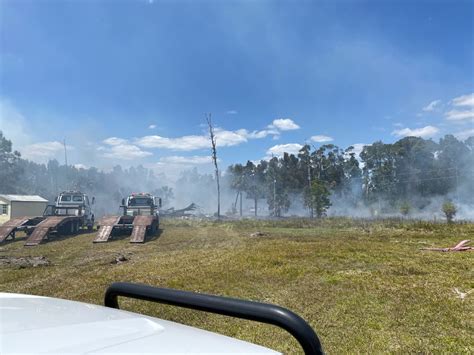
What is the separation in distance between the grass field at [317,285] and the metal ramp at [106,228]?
2.38m

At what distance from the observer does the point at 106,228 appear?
1539 centimetres

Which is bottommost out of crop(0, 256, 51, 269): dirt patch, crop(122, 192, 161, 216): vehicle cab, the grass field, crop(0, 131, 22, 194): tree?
crop(0, 256, 51, 269): dirt patch

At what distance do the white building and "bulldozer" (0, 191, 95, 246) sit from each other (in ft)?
46.8

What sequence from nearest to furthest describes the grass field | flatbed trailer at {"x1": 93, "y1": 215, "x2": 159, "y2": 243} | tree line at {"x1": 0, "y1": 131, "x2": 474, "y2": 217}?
the grass field, flatbed trailer at {"x1": 93, "y1": 215, "x2": 159, "y2": 243}, tree line at {"x1": 0, "y1": 131, "x2": 474, "y2": 217}

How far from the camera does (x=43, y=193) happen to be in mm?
64000

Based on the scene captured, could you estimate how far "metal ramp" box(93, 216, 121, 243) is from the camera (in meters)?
14.4

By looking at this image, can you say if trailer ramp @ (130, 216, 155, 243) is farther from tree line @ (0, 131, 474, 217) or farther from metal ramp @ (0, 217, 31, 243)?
tree line @ (0, 131, 474, 217)

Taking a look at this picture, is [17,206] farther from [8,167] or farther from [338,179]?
[338,179]

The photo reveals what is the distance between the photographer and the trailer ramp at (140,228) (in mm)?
14357

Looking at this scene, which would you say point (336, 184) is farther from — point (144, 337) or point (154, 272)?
point (144, 337)

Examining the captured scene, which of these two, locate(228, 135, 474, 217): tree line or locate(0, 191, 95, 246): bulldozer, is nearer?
locate(0, 191, 95, 246): bulldozer

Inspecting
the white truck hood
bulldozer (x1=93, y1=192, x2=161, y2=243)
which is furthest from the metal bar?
bulldozer (x1=93, y1=192, x2=161, y2=243)

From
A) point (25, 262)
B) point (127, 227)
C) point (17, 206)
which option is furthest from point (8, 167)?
point (25, 262)

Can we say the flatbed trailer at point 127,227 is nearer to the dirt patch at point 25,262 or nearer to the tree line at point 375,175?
the dirt patch at point 25,262
